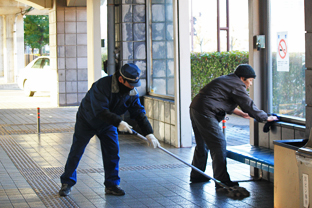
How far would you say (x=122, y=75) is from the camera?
483 cm

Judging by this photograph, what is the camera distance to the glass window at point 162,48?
29.9ft

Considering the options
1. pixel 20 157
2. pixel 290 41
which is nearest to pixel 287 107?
pixel 290 41

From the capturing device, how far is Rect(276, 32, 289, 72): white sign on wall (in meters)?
5.51

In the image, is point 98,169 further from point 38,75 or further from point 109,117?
point 38,75

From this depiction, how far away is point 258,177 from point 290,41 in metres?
1.78

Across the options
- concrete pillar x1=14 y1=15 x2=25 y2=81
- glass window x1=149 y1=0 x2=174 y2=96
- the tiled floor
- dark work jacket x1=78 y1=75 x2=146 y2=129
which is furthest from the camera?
concrete pillar x1=14 y1=15 x2=25 y2=81

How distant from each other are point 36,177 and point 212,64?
8780 mm

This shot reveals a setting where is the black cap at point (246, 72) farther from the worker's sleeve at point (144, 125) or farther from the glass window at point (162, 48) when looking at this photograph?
the glass window at point (162, 48)

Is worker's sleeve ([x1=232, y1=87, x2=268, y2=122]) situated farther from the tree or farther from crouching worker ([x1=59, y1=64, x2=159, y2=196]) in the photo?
the tree

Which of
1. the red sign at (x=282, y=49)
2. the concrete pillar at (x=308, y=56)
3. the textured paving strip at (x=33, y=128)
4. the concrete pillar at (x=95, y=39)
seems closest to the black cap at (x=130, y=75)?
the concrete pillar at (x=308, y=56)

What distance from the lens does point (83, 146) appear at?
5.30m

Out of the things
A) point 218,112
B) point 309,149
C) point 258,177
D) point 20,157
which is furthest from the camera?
point 20,157

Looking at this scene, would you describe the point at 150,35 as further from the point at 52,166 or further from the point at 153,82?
the point at 52,166

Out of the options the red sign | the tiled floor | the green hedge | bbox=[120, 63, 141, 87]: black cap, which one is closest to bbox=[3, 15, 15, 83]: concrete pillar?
the green hedge
